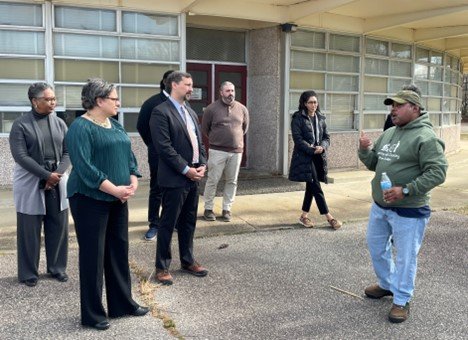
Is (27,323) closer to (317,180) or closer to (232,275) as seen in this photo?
(232,275)

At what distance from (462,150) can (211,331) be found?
15108 mm

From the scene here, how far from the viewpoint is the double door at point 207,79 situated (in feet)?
33.8

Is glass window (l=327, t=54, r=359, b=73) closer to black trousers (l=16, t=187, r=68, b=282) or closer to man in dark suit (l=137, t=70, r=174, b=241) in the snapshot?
man in dark suit (l=137, t=70, r=174, b=241)

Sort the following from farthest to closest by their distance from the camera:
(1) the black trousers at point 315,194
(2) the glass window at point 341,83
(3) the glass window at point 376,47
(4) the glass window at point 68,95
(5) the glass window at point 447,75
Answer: (5) the glass window at point 447,75 → (3) the glass window at point 376,47 → (2) the glass window at point 341,83 → (4) the glass window at point 68,95 → (1) the black trousers at point 315,194

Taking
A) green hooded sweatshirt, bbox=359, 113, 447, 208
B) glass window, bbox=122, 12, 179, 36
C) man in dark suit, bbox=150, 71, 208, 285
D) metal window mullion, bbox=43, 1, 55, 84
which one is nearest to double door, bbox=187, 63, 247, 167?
glass window, bbox=122, 12, 179, 36

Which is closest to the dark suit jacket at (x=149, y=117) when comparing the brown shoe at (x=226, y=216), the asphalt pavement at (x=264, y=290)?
the asphalt pavement at (x=264, y=290)

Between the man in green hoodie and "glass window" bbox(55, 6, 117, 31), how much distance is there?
5986 millimetres

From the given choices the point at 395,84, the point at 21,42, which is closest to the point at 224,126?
the point at 21,42

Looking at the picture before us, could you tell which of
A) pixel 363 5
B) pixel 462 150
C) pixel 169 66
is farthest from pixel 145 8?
pixel 462 150

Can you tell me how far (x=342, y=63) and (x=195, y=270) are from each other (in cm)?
759

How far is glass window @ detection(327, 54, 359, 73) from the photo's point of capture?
1113cm

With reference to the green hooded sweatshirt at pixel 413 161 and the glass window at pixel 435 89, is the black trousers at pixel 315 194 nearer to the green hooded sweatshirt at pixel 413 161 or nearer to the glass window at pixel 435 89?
the green hooded sweatshirt at pixel 413 161

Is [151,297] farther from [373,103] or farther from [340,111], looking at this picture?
[373,103]

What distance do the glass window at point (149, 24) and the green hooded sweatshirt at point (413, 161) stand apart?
5.97 m
